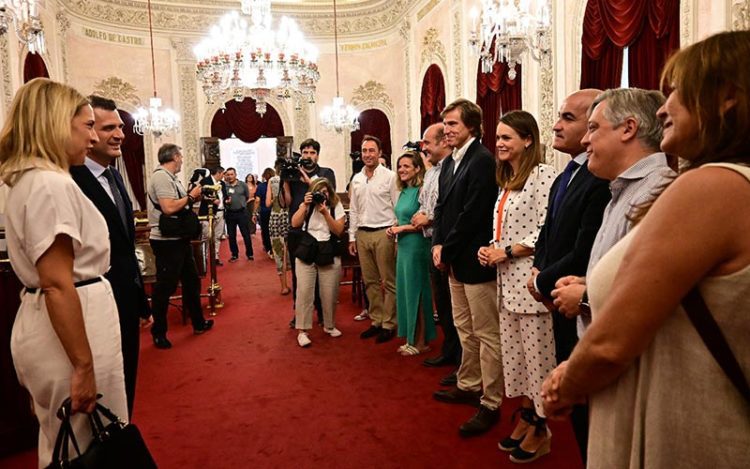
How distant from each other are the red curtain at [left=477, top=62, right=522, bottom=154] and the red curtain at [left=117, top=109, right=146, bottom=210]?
6520mm

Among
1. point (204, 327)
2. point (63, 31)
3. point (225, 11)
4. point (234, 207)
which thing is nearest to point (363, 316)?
point (204, 327)

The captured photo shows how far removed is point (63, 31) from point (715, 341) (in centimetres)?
1006

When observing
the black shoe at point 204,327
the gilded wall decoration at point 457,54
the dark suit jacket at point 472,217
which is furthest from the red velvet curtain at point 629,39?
the black shoe at point 204,327

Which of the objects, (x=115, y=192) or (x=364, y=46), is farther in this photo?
(x=364, y=46)

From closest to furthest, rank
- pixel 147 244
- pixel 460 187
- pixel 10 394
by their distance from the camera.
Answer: pixel 10 394 < pixel 460 187 < pixel 147 244

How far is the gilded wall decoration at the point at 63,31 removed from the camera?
26.9 ft

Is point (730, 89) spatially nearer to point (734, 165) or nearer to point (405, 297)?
point (734, 165)

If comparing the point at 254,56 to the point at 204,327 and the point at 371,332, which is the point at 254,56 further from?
the point at 371,332

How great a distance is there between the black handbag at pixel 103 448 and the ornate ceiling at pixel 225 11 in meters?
8.88

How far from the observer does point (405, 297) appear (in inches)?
142

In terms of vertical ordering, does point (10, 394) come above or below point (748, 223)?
below

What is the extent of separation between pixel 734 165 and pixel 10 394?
295 centimetres

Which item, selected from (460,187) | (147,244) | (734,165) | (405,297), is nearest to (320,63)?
(147,244)

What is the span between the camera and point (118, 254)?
188 centimetres
